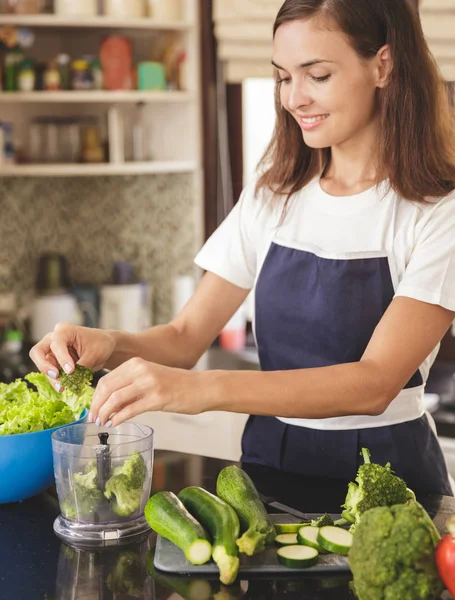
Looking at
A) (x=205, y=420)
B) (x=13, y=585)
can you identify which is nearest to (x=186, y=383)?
(x=13, y=585)

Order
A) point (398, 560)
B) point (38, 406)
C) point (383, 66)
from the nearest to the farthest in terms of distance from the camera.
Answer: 1. point (398, 560)
2. point (38, 406)
3. point (383, 66)

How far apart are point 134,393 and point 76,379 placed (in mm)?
240

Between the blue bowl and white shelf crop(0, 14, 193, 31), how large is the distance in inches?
89.0

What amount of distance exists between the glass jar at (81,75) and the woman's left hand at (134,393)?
233cm

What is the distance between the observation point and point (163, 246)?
3820 millimetres

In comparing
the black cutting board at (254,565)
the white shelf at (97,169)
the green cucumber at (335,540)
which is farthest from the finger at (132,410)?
the white shelf at (97,169)

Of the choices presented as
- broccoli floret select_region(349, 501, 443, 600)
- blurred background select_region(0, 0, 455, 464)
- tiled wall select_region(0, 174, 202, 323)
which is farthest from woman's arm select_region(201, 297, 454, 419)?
tiled wall select_region(0, 174, 202, 323)

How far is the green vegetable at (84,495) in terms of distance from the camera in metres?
1.33

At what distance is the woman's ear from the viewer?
1.69 meters

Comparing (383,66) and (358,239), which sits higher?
(383,66)

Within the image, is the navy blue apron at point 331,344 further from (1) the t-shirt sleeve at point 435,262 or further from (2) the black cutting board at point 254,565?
(2) the black cutting board at point 254,565

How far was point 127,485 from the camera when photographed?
135 cm

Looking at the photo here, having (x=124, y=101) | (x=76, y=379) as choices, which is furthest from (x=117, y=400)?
(x=124, y=101)

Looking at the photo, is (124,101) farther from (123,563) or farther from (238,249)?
(123,563)
